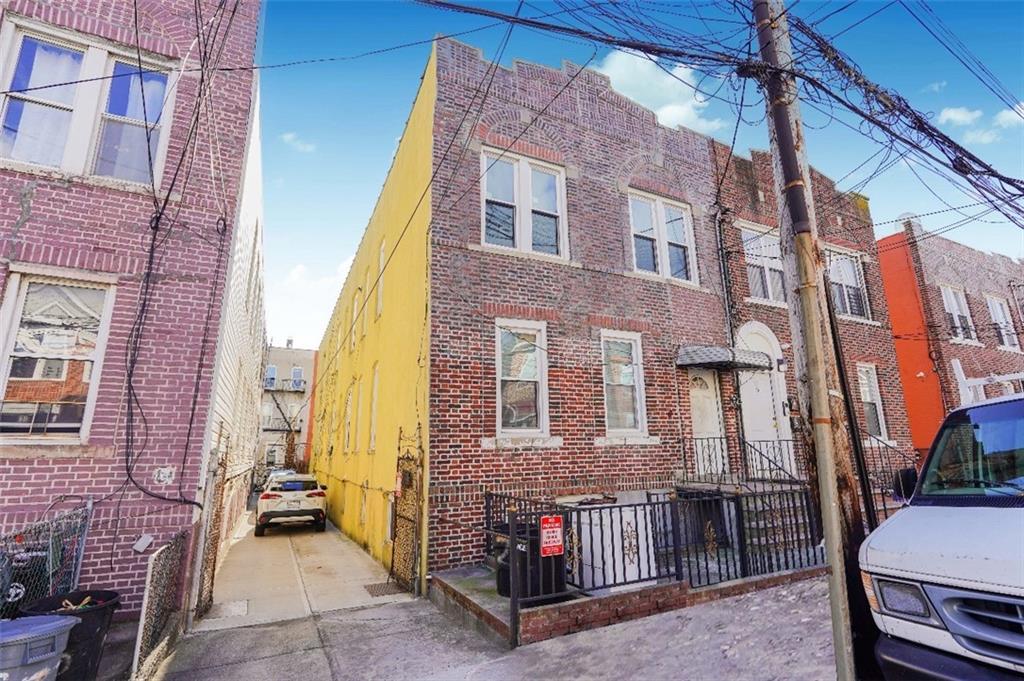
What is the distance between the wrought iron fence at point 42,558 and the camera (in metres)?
4.61

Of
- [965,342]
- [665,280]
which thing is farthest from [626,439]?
[965,342]

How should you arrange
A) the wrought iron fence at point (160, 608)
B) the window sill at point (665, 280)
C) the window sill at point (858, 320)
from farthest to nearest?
the window sill at point (858, 320) < the window sill at point (665, 280) < the wrought iron fence at point (160, 608)

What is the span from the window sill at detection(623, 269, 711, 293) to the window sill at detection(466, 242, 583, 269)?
1.42m

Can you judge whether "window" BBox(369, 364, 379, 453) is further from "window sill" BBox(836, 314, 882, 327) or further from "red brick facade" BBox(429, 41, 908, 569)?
"window sill" BBox(836, 314, 882, 327)

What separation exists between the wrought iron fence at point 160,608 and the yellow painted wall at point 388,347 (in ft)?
11.1

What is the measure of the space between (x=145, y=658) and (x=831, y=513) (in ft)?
20.1

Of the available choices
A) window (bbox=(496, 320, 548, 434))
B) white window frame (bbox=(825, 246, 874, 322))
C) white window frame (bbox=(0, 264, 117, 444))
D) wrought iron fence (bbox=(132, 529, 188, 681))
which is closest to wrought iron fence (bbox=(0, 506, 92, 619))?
wrought iron fence (bbox=(132, 529, 188, 681))

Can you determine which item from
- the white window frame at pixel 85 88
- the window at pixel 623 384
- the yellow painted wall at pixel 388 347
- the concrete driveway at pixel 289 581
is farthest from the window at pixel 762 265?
the white window frame at pixel 85 88

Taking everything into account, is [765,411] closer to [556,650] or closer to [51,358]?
[556,650]

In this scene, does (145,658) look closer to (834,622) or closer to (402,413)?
(402,413)

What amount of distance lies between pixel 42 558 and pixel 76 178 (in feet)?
14.6

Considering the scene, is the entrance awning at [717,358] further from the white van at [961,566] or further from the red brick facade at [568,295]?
the white van at [961,566]

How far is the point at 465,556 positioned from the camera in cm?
754

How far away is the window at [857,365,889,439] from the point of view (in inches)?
510
